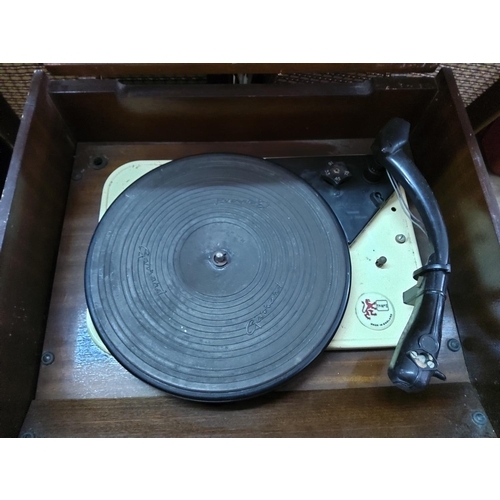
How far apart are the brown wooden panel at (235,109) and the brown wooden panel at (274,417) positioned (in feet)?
1.56

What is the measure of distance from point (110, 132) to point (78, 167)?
9cm

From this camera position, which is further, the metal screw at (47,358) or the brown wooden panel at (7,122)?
the brown wooden panel at (7,122)

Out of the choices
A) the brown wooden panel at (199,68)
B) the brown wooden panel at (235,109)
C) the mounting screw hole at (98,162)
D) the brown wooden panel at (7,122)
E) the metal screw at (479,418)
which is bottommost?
the metal screw at (479,418)

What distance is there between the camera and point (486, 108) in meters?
0.99

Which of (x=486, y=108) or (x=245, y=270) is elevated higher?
(x=486, y=108)

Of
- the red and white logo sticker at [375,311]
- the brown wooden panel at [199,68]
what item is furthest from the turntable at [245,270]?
the brown wooden panel at [199,68]

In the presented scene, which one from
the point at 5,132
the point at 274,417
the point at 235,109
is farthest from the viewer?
the point at 5,132

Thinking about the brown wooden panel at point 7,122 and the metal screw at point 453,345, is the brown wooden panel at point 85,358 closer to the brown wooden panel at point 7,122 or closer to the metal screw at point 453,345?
the metal screw at point 453,345

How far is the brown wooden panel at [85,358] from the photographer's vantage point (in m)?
0.73

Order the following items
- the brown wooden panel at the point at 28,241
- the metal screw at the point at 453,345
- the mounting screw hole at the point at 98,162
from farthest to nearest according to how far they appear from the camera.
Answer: the mounting screw hole at the point at 98,162
the metal screw at the point at 453,345
the brown wooden panel at the point at 28,241

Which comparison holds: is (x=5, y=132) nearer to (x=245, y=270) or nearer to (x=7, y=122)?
(x=7, y=122)

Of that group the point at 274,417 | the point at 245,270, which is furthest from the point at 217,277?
the point at 274,417

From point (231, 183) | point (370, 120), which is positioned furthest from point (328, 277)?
point (370, 120)

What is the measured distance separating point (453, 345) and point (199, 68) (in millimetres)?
607
